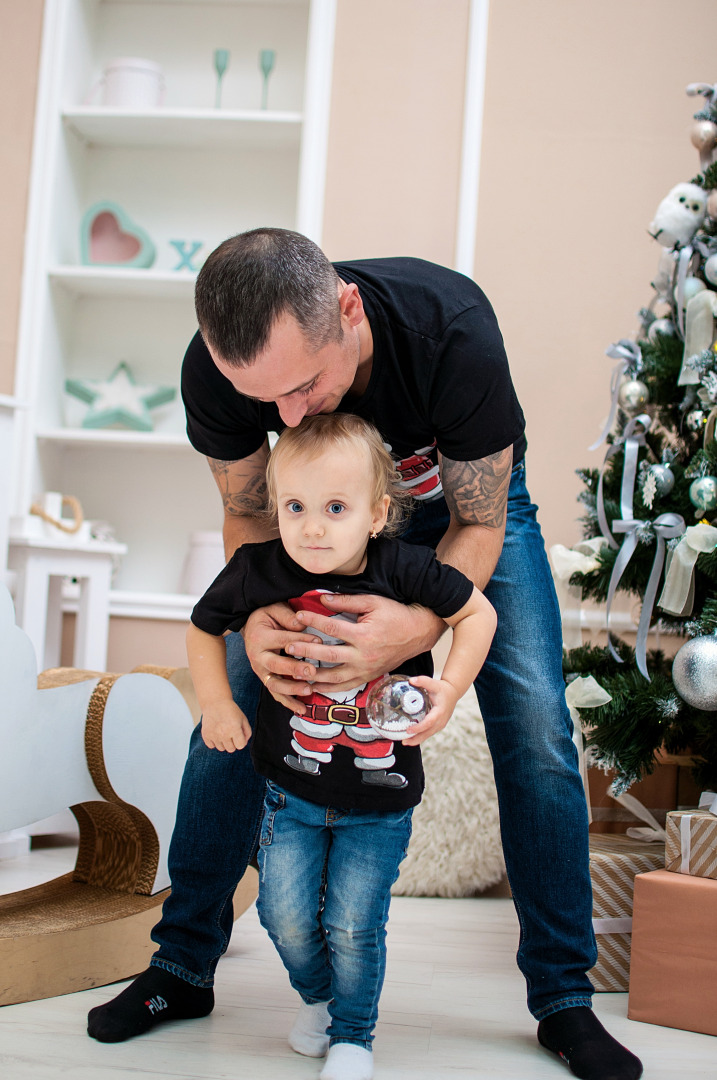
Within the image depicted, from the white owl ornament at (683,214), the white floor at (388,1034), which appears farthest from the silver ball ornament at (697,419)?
the white floor at (388,1034)

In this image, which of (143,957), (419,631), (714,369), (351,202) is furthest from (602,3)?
(143,957)

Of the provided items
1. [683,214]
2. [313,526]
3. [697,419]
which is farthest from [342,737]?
[683,214]

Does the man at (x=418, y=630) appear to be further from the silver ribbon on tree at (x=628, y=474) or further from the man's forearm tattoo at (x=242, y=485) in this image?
the silver ribbon on tree at (x=628, y=474)

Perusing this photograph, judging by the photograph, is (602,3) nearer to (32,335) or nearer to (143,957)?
(32,335)

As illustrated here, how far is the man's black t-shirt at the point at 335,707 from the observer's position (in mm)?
1096

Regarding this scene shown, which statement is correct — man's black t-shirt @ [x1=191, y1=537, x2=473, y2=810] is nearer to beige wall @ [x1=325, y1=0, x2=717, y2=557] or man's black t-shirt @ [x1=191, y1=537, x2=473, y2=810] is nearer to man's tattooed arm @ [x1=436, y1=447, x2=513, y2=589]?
man's tattooed arm @ [x1=436, y1=447, x2=513, y2=589]

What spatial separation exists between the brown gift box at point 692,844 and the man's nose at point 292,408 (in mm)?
827

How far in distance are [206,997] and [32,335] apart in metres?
2.01

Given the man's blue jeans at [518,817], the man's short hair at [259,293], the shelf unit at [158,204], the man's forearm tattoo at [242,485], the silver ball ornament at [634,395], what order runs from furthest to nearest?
the shelf unit at [158,204] → the silver ball ornament at [634,395] → the man's forearm tattoo at [242,485] → the man's blue jeans at [518,817] → the man's short hair at [259,293]

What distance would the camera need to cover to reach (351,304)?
3.64ft

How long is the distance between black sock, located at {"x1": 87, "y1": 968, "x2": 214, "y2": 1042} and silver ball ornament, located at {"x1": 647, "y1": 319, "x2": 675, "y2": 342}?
1.36 m

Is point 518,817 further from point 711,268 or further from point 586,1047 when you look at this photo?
point 711,268

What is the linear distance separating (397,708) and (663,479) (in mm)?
830

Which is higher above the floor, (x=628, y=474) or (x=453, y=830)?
(x=628, y=474)
